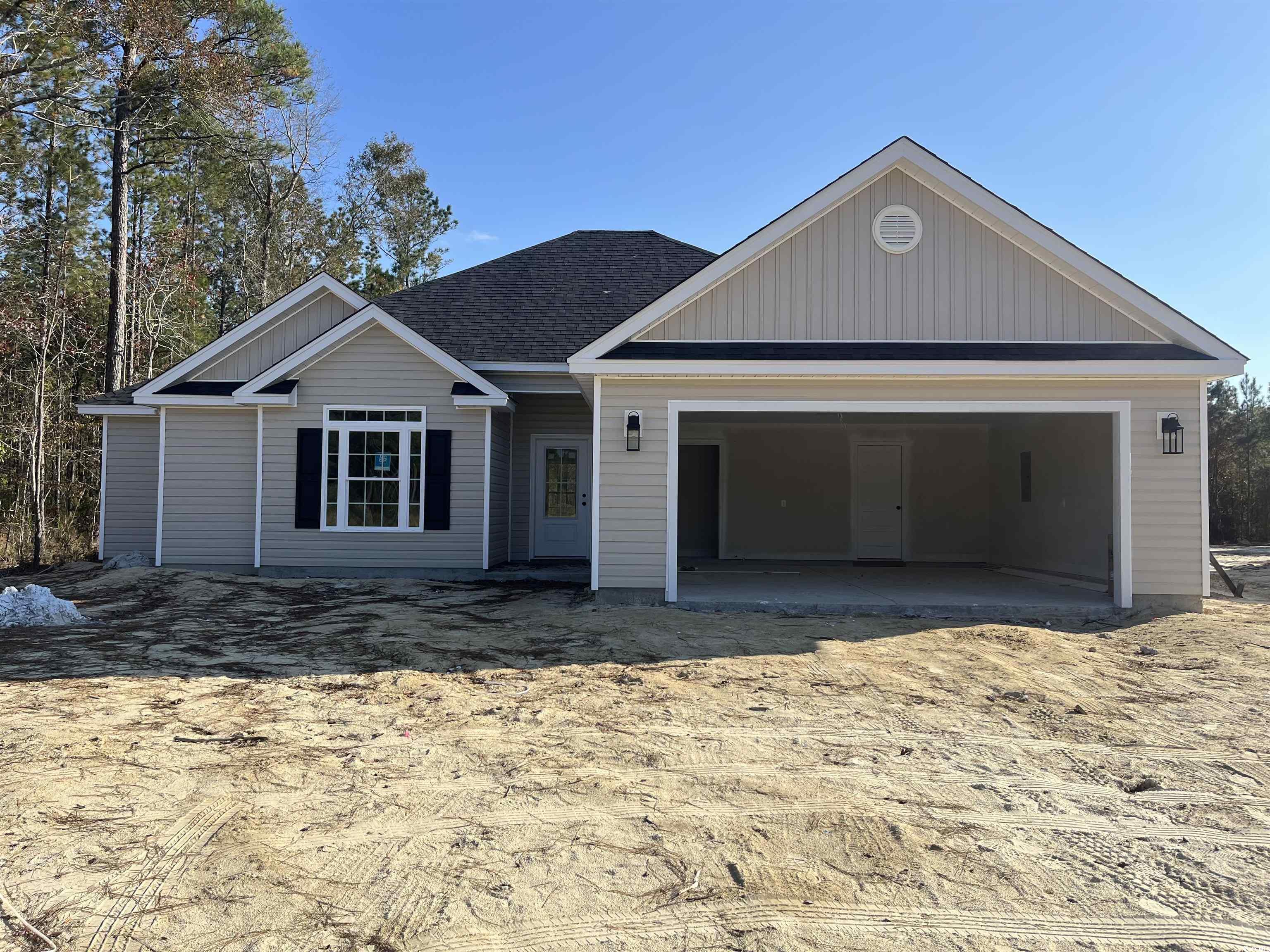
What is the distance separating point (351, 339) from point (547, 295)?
4456 mm

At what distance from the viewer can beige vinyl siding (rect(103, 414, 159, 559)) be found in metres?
13.0

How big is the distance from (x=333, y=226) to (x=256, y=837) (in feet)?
97.3

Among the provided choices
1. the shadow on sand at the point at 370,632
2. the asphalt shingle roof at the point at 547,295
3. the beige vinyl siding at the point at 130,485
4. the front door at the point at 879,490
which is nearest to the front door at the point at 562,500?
the asphalt shingle roof at the point at 547,295

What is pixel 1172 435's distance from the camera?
869 centimetres

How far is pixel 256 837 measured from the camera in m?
3.34

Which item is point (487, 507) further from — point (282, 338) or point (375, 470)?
point (282, 338)

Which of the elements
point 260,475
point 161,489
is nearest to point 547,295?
point 260,475

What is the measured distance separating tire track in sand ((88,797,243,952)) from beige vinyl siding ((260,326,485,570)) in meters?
7.94

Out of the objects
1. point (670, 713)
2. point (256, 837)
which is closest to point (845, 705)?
point (670, 713)

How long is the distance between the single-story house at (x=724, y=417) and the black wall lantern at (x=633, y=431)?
0.10ft

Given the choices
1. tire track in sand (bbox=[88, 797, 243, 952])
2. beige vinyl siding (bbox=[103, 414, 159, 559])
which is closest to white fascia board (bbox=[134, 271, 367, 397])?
beige vinyl siding (bbox=[103, 414, 159, 559])

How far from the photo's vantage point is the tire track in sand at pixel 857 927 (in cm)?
263

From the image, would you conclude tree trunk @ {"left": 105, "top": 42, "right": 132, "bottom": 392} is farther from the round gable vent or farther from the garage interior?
the round gable vent

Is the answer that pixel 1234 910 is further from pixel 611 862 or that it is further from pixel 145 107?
pixel 145 107
